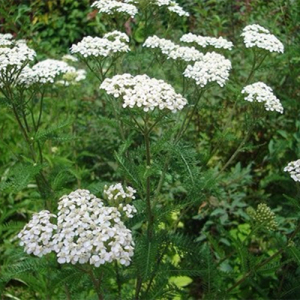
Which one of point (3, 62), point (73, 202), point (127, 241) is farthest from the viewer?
point (3, 62)

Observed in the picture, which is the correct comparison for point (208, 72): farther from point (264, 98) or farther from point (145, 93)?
point (145, 93)

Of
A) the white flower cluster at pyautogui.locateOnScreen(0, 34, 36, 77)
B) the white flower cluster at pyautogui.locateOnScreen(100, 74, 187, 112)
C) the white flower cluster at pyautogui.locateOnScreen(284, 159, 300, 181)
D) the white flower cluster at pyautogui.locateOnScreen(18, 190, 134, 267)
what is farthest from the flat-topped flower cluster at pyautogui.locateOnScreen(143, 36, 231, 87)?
the white flower cluster at pyautogui.locateOnScreen(18, 190, 134, 267)

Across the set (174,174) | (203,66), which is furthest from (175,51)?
(174,174)

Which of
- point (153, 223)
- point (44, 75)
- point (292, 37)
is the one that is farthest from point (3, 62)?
point (292, 37)

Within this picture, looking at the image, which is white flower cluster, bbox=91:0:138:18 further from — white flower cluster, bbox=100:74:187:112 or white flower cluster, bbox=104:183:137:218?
white flower cluster, bbox=104:183:137:218

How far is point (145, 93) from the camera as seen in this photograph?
2.06 metres

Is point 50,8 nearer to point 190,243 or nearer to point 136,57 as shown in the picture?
point 136,57

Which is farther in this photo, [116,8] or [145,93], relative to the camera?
[116,8]

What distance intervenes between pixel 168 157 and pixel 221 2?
2.88 m

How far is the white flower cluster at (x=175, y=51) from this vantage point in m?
2.73

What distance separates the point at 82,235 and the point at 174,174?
3.40 ft

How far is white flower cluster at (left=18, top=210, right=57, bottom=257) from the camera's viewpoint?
174 cm

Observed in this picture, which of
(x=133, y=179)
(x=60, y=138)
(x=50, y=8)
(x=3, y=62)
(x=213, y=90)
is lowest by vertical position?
(x=50, y=8)

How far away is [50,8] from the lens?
7.66 m
